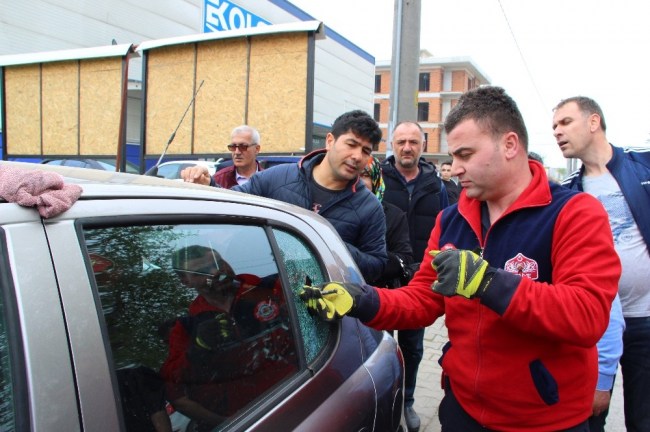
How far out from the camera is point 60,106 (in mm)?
5398

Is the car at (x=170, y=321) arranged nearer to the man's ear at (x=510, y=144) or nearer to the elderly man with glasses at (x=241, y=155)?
the man's ear at (x=510, y=144)

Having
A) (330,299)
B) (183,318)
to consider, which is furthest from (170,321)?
(330,299)

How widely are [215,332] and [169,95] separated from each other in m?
4.04

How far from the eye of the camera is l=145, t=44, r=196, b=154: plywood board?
4.58 metres

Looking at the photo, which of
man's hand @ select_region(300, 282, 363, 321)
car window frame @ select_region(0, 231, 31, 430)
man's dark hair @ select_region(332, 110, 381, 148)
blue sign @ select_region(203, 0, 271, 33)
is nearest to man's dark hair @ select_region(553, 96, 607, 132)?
man's dark hair @ select_region(332, 110, 381, 148)

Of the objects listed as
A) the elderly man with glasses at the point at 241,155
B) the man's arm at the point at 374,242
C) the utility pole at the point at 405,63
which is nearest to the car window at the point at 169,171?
the utility pole at the point at 405,63

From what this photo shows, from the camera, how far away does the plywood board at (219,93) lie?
14.3 ft

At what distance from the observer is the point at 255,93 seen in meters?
4.28

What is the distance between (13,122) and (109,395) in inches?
250

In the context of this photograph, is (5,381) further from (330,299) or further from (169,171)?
(169,171)

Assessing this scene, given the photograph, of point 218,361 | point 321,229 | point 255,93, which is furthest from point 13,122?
point 218,361

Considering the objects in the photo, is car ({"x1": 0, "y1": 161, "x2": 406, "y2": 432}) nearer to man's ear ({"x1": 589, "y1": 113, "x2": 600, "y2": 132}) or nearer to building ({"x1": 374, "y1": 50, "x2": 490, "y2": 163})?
man's ear ({"x1": 589, "y1": 113, "x2": 600, "y2": 132})

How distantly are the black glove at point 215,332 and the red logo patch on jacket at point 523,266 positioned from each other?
86cm

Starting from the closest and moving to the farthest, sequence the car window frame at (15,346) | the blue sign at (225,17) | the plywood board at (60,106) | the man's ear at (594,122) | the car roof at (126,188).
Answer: the car window frame at (15,346)
the car roof at (126,188)
the man's ear at (594,122)
the plywood board at (60,106)
the blue sign at (225,17)
